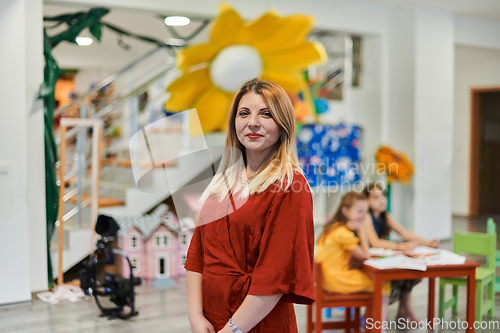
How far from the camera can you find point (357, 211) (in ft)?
9.43

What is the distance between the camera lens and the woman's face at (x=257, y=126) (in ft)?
3.99

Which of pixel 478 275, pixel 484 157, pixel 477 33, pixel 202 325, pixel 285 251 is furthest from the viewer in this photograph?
pixel 484 157

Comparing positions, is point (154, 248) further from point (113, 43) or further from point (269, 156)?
point (113, 43)

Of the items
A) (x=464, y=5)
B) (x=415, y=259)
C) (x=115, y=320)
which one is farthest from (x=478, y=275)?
(x=464, y=5)

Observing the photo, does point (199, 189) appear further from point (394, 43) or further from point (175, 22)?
point (394, 43)

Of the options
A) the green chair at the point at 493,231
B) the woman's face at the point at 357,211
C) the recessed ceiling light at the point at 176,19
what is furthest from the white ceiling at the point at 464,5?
the woman's face at the point at 357,211

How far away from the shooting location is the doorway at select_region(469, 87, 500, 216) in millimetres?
8242

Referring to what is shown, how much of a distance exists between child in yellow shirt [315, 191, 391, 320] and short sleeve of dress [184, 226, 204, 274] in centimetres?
150

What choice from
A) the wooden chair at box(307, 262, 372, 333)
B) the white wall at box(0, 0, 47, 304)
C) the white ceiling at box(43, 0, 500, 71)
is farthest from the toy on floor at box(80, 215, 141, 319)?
the white ceiling at box(43, 0, 500, 71)

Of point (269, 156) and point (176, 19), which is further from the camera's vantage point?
point (176, 19)

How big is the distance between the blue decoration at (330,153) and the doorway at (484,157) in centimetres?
350

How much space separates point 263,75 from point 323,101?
160cm

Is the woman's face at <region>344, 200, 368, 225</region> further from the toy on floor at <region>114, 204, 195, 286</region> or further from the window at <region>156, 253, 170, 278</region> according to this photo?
the window at <region>156, 253, 170, 278</region>

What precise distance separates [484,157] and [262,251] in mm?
8219
